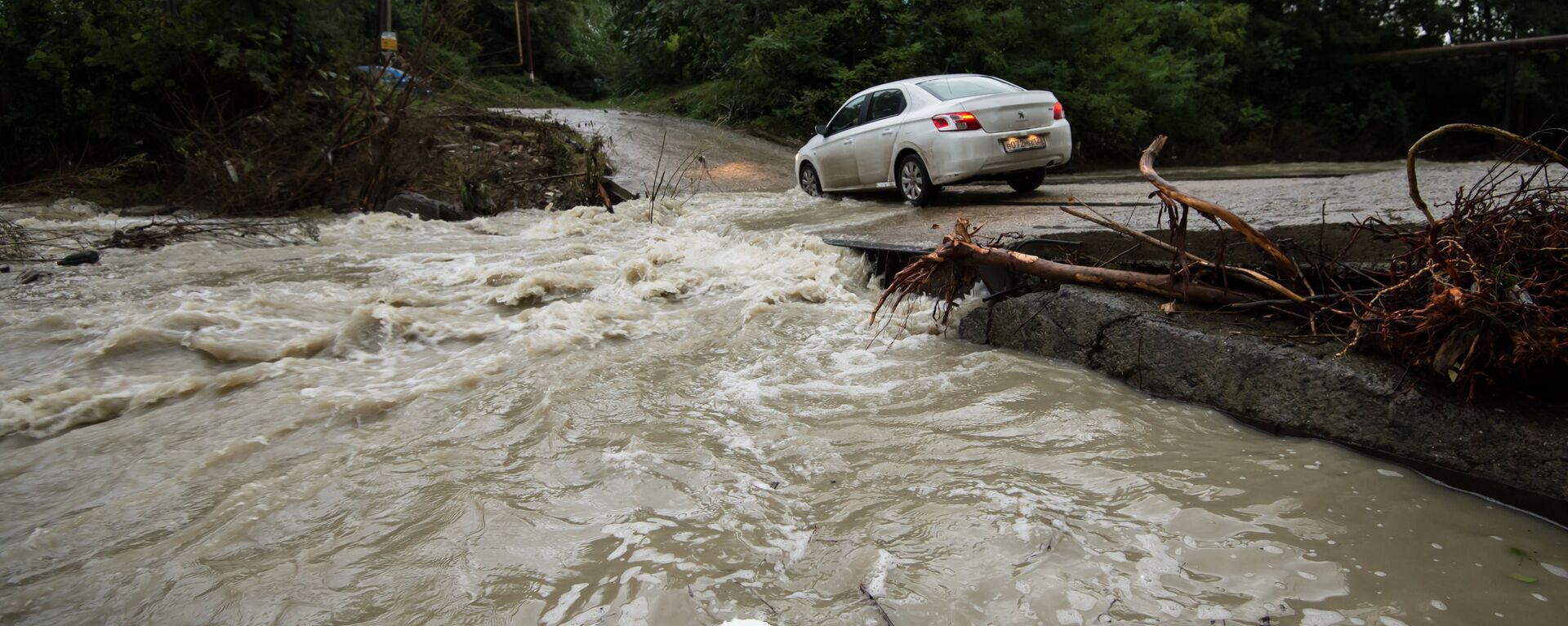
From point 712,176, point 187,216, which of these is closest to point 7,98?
point 187,216

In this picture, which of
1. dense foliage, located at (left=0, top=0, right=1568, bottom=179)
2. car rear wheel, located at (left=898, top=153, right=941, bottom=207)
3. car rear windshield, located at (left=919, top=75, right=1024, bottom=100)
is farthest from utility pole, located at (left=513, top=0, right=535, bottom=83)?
car rear windshield, located at (left=919, top=75, right=1024, bottom=100)

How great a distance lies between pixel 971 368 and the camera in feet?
16.9

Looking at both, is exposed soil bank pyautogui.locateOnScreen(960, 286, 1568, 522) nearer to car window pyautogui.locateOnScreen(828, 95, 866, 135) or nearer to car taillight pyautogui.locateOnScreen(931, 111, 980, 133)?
car taillight pyautogui.locateOnScreen(931, 111, 980, 133)

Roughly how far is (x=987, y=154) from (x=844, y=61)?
10941 mm

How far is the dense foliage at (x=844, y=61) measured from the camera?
1411cm

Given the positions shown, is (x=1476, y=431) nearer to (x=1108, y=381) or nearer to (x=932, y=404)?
(x=1108, y=381)

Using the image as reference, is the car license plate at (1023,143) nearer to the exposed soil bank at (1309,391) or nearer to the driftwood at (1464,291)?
the exposed soil bank at (1309,391)

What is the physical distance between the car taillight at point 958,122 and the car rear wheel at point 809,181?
10.5 ft

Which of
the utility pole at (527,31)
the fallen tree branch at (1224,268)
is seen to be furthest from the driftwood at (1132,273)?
the utility pole at (527,31)

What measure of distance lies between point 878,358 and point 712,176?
1031 centimetres

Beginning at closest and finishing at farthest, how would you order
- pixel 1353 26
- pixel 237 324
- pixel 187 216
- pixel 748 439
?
pixel 748 439
pixel 237 324
pixel 187 216
pixel 1353 26

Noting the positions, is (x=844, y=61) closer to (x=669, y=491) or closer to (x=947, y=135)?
(x=947, y=135)

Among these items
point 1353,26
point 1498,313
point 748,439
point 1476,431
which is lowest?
point 748,439

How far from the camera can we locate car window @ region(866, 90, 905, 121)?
10914 millimetres
